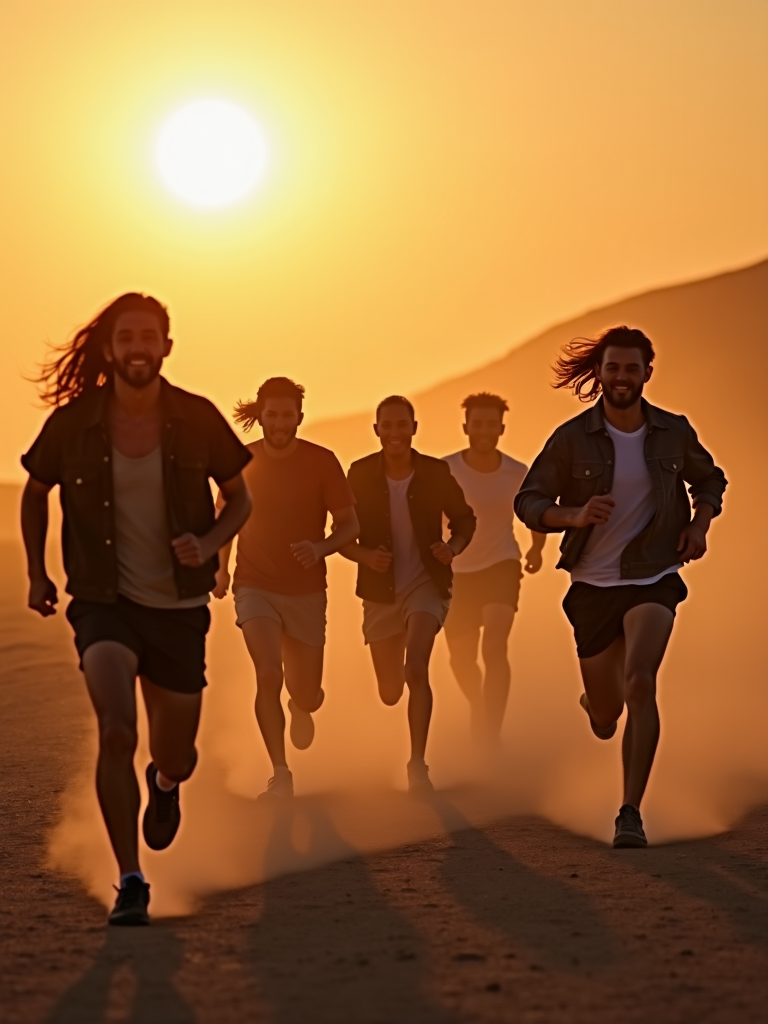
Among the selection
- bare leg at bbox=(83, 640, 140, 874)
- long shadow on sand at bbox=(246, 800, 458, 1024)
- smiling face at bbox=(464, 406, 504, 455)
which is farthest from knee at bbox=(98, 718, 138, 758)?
smiling face at bbox=(464, 406, 504, 455)

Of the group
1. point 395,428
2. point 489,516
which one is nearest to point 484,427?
point 489,516

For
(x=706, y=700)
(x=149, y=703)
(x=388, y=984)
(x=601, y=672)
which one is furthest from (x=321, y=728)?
(x=388, y=984)

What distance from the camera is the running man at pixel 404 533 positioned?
13.0 metres

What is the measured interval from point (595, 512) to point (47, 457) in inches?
109

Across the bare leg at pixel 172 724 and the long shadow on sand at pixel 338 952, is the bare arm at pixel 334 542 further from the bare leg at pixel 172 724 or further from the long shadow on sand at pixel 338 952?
the bare leg at pixel 172 724

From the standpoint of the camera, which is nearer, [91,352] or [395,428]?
[91,352]

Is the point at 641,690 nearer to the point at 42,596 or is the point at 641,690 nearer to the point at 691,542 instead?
the point at 691,542

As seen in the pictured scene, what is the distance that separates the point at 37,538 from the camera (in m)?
8.68

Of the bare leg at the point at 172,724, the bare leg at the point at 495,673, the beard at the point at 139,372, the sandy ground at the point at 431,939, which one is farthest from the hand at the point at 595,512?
the bare leg at the point at 495,673

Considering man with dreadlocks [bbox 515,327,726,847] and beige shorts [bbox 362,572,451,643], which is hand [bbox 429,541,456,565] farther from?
man with dreadlocks [bbox 515,327,726,847]

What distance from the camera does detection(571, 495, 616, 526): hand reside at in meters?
10.0

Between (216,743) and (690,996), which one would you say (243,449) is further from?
(216,743)

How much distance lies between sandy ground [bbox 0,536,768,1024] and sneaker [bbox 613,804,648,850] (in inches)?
3.7

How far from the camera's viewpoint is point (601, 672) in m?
10.6
